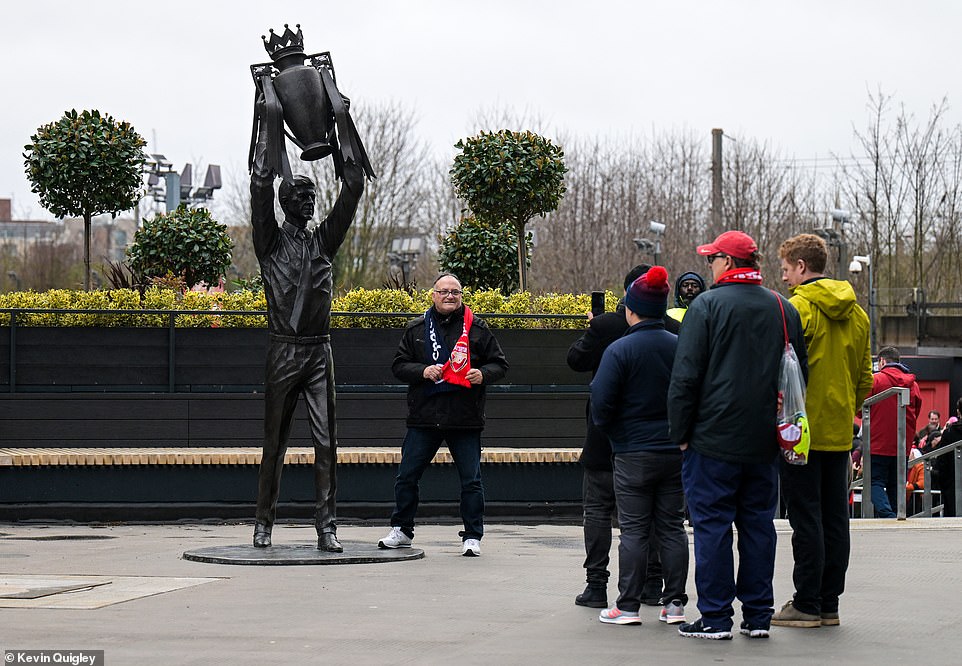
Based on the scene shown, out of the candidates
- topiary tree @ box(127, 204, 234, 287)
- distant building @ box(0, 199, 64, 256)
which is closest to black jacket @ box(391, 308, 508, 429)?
topiary tree @ box(127, 204, 234, 287)

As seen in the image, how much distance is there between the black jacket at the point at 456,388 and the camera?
9914 millimetres

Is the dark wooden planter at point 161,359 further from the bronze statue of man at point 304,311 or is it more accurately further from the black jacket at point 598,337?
the black jacket at point 598,337

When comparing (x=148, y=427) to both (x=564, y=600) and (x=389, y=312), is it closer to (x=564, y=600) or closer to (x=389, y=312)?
(x=389, y=312)

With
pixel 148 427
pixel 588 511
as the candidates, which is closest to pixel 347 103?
pixel 588 511

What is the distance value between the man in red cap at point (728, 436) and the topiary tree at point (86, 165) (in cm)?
1014

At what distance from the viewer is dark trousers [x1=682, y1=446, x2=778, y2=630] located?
6.59 meters

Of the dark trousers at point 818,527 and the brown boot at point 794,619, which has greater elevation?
the dark trousers at point 818,527

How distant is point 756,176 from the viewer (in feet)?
148

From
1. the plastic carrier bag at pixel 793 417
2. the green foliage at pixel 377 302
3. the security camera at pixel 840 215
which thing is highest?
the security camera at pixel 840 215

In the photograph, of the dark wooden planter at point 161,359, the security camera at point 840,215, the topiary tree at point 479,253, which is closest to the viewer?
the dark wooden planter at point 161,359

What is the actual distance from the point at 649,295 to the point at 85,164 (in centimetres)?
976

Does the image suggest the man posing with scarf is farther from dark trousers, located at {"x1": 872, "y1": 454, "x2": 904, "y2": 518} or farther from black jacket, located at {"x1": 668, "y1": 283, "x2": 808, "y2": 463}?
dark trousers, located at {"x1": 872, "y1": 454, "x2": 904, "y2": 518}

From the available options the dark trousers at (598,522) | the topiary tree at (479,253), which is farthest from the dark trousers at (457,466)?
the topiary tree at (479,253)

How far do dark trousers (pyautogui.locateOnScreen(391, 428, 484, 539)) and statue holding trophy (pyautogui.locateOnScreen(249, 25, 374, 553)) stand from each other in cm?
61
